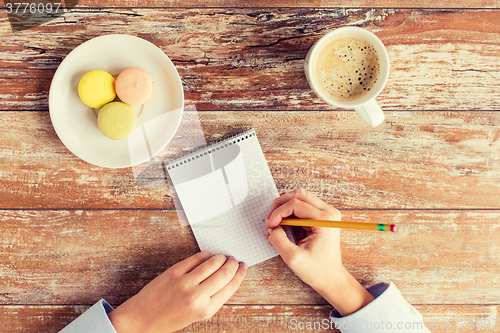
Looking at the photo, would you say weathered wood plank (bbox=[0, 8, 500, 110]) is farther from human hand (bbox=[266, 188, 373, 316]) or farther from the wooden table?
human hand (bbox=[266, 188, 373, 316])

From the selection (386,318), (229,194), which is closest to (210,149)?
(229,194)

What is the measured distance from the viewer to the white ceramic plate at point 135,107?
778 millimetres

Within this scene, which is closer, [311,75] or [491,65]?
[311,75]

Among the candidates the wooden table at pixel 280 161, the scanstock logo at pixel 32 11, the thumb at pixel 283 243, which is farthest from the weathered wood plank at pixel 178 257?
the scanstock logo at pixel 32 11

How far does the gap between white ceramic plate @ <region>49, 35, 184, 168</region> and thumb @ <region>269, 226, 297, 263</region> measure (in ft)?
→ 1.09

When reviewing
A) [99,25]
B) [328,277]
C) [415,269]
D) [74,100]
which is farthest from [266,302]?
[99,25]

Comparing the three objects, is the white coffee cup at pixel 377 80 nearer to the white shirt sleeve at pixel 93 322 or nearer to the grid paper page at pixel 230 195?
the grid paper page at pixel 230 195

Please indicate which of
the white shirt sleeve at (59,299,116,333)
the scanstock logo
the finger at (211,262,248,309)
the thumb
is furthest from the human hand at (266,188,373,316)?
the scanstock logo

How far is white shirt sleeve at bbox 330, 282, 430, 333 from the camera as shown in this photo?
81 cm

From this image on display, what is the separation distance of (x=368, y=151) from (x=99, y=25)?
0.75 meters

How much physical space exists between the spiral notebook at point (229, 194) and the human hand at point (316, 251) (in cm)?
6

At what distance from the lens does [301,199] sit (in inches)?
31.3

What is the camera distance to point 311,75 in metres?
0.75

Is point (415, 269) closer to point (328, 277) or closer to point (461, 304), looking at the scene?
point (461, 304)
